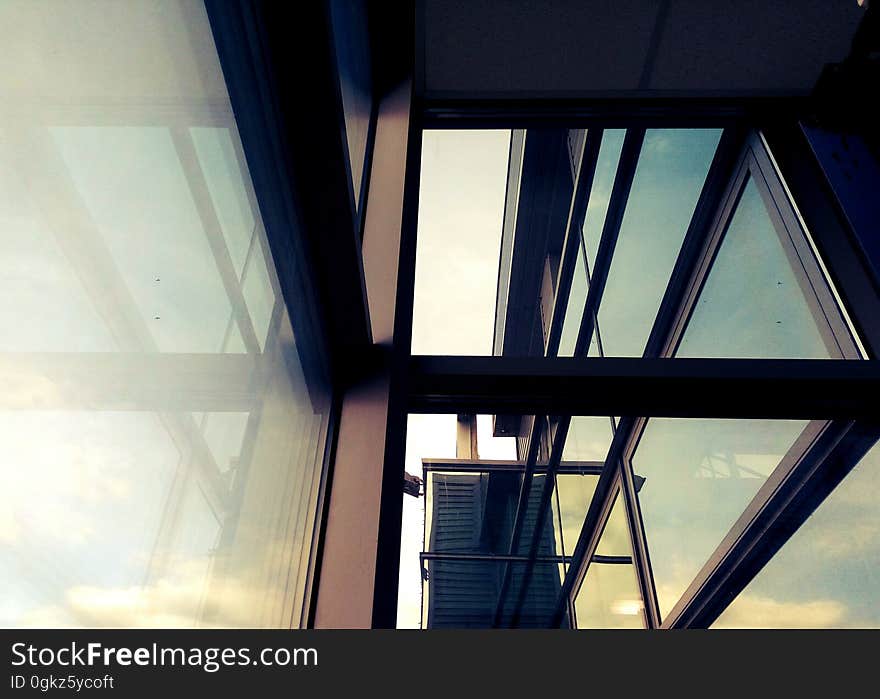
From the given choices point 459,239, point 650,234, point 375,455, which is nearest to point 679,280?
point 650,234

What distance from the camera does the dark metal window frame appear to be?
1966 mm

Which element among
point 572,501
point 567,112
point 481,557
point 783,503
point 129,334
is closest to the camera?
point 129,334

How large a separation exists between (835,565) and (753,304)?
89 centimetres

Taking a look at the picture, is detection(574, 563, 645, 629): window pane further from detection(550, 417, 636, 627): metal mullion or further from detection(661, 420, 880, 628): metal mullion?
detection(661, 420, 880, 628): metal mullion

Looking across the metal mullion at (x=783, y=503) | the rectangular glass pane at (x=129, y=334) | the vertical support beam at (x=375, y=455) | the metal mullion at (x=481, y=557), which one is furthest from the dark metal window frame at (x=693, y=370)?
the rectangular glass pane at (x=129, y=334)

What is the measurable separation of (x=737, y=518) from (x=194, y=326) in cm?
194

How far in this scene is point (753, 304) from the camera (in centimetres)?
228

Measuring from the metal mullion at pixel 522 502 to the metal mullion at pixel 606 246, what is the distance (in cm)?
58

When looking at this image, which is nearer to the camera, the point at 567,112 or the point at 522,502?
the point at 522,502

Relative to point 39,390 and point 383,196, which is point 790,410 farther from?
point 39,390

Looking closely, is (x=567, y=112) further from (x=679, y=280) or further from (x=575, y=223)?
(x=679, y=280)

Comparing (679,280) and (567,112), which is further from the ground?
(567,112)

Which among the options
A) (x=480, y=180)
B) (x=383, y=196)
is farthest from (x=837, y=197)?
(x=383, y=196)

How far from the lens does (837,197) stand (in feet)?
7.27
